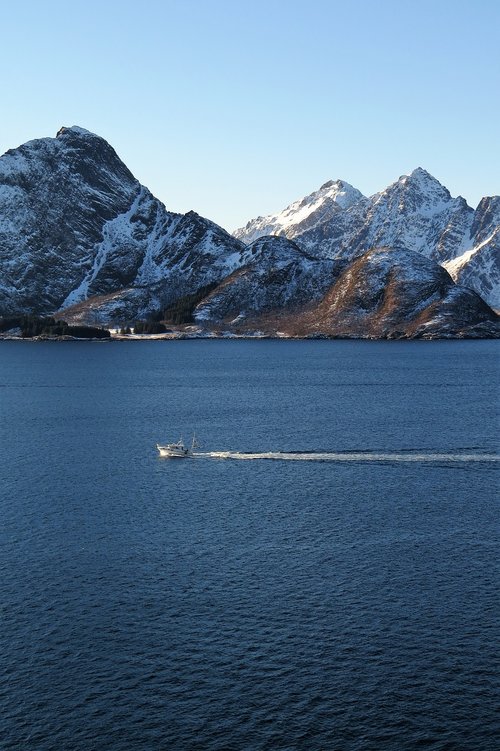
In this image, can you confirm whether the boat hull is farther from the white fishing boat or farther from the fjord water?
the fjord water

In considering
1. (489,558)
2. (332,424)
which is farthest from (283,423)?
(489,558)

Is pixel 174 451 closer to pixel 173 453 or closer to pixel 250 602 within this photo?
pixel 173 453

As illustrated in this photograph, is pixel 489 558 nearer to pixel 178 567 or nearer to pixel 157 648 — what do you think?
pixel 178 567

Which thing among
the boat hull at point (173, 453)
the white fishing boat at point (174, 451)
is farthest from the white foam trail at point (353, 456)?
the boat hull at point (173, 453)

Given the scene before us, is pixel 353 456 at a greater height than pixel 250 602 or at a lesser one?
greater

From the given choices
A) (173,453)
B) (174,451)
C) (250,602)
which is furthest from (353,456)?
(250,602)

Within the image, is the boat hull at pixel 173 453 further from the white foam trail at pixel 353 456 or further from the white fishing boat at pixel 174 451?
the white foam trail at pixel 353 456

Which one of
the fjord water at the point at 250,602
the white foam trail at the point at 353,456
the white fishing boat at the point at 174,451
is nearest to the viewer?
the fjord water at the point at 250,602

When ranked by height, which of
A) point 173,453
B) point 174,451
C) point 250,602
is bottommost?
point 250,602
